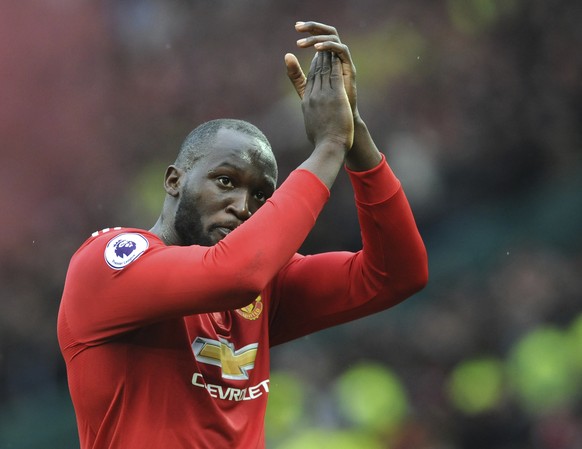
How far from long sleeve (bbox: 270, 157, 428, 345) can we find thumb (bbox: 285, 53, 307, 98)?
29 centimetres

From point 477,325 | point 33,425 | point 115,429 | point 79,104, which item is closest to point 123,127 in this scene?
point 79,104

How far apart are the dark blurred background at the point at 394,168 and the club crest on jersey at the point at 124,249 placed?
3.11 meters

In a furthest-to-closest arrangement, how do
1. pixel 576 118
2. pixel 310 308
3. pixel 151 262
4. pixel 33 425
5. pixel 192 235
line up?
pixel 576 118 → pixel 33 425 → pixel 310 308 → pixel 192 235 → pixel 151 262

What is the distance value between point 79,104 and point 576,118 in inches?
127

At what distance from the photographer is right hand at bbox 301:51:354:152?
2.07 m

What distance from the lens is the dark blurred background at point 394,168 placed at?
4.99 m

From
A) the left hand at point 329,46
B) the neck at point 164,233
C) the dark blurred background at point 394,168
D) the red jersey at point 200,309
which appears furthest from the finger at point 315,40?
the dark blurred background at point 394,168

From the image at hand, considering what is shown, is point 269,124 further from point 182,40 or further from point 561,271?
point 561,271

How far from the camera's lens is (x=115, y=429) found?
2.12 metres

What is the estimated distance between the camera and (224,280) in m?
1.90

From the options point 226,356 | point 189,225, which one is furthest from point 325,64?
point 226,356

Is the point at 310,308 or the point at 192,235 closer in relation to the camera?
the point at 192,235

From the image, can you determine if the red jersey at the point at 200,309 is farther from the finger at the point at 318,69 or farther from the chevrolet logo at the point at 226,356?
the finger at the point at 318,69

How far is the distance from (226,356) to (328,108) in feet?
2.36
